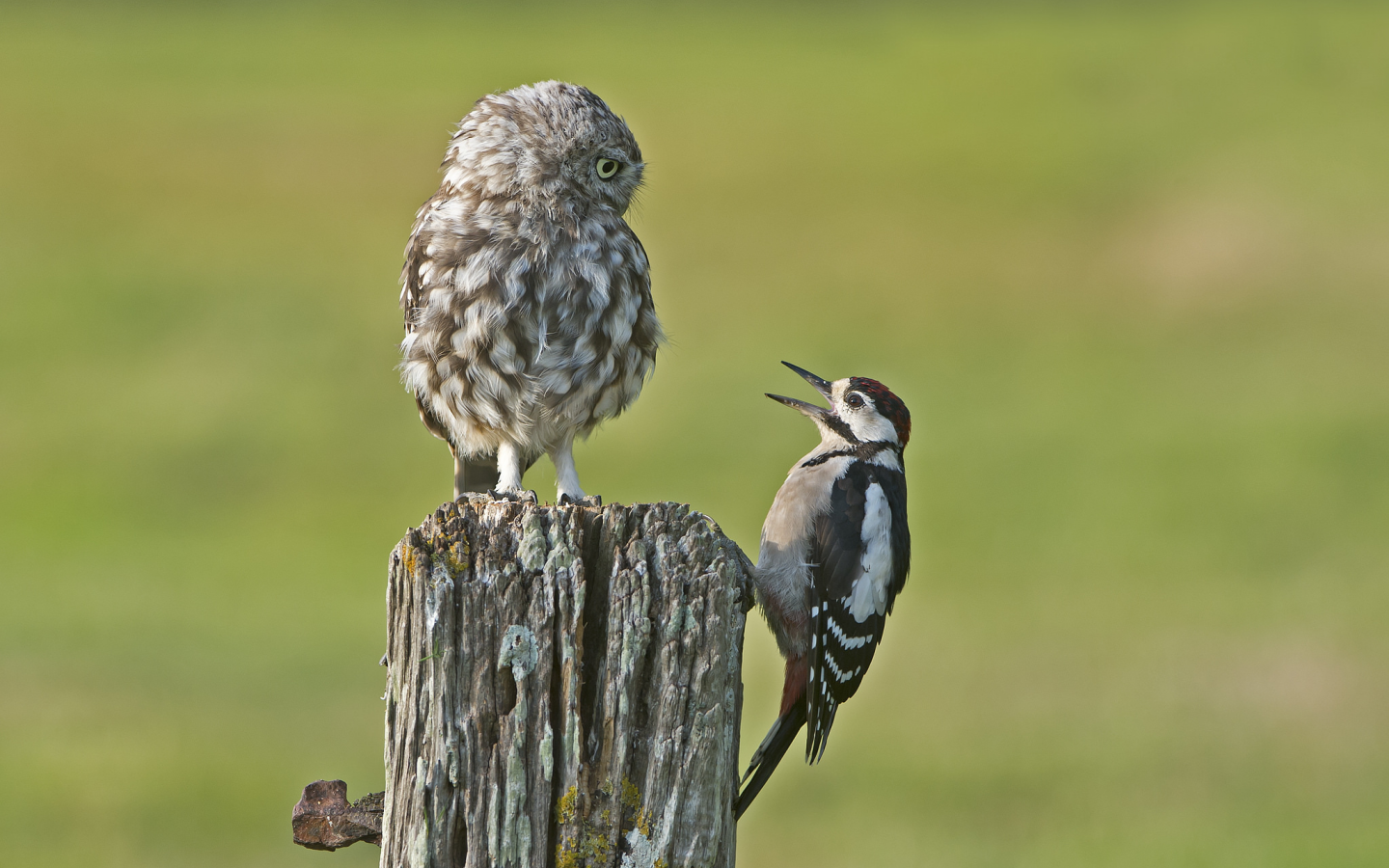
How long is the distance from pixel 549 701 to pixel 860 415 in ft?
8.82

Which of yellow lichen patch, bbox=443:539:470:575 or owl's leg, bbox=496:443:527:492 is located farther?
owl's leg, bbox=496:443:527:492

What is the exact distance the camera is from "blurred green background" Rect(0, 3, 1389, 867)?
1299cm

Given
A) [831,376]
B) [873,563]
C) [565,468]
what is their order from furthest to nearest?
[831,376]
[565,468]
[873,563]

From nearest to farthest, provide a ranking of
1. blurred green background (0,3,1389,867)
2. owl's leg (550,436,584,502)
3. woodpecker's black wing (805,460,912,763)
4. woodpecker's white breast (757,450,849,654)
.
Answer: woodpecker's black wing (805,460,912,763) < woodpecker's white breast (757,450,849,654) < owl's leg (550,436,584,502) < blurred green background (0,3,1389,867)

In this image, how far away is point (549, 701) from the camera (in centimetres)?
385

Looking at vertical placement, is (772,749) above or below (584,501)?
below

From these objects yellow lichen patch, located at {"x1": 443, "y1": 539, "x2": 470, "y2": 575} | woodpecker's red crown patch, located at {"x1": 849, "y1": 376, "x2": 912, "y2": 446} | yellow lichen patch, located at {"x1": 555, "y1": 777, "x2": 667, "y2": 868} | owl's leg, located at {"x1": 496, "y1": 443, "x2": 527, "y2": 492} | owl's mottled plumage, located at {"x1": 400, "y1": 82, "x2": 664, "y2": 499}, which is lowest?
yellow lichen patch, located at {"x1": 555, "y1": 777, "x2": 667, "y2": 868}

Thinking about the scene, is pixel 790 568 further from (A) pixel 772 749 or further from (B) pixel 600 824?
(B) pixel 600 824

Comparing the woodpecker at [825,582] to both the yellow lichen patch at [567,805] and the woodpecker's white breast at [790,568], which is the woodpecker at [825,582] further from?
the yellow lichen patch at [567,805]

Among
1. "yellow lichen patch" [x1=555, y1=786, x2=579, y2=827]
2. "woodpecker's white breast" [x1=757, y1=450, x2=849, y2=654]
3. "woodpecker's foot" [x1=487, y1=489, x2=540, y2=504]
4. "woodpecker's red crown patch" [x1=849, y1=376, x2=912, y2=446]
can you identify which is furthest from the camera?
"woodpecker's red crown patch" [x1=849, y1=376, x2=912, y2=446]

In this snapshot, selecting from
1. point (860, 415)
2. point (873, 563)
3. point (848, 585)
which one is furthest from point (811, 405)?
point (848, 585)

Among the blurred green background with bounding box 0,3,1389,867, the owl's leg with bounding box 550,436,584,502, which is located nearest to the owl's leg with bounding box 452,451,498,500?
the owl's leg with bounding box 550,436,584,502

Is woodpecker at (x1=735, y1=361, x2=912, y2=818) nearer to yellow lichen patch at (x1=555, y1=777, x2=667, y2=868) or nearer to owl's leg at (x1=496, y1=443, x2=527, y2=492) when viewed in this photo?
owl's leg at (x1=496, y1=443, x2=527, y2=492)

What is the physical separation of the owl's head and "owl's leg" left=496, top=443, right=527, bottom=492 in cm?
104
